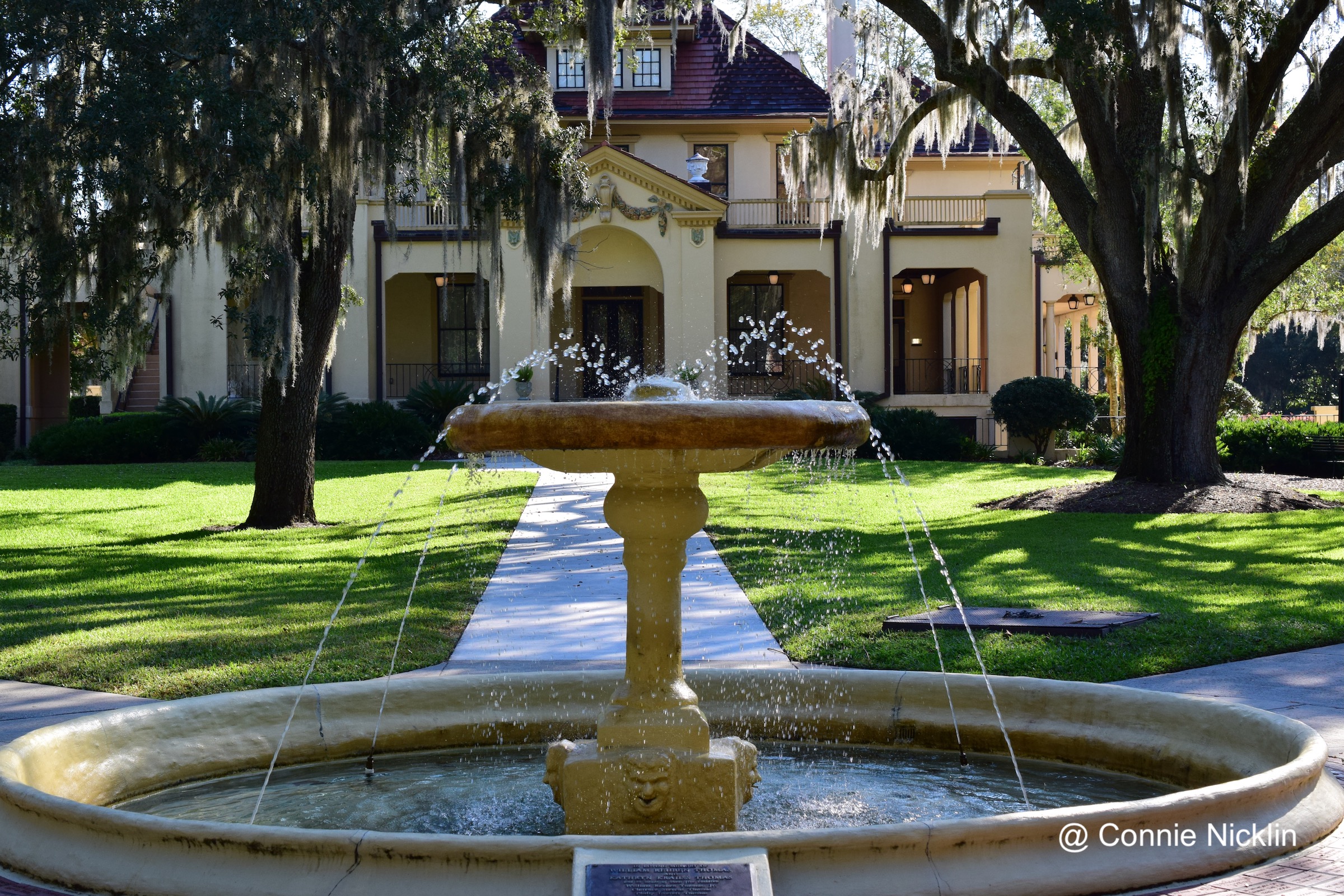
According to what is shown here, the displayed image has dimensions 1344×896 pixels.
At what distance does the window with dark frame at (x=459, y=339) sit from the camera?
1181 inches

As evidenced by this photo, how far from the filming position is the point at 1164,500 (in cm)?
1584

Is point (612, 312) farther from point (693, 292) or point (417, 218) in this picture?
point (417, 218)

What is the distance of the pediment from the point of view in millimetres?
27141

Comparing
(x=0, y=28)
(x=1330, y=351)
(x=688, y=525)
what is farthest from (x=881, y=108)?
(x=1330, y=351)

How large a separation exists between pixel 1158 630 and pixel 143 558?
30.0ft

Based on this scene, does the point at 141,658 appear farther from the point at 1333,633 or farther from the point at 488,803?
the point at 1333,633

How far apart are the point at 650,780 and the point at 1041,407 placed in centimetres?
2149

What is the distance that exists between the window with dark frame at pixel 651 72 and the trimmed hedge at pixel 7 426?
1595 cm

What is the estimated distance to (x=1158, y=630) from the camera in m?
8.18

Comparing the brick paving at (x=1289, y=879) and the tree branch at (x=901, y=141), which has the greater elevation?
the tree branch at (x=901, y=141)

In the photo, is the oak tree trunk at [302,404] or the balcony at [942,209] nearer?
the oak tree trunk at [302,404]

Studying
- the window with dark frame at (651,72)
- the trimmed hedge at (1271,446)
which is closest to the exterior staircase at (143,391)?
the window with dark frame at (651,72)

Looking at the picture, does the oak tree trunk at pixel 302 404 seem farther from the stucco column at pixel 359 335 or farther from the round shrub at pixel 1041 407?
the round shrub at pixel 1041 407

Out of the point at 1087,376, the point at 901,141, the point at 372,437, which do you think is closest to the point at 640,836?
the point at 901,141
